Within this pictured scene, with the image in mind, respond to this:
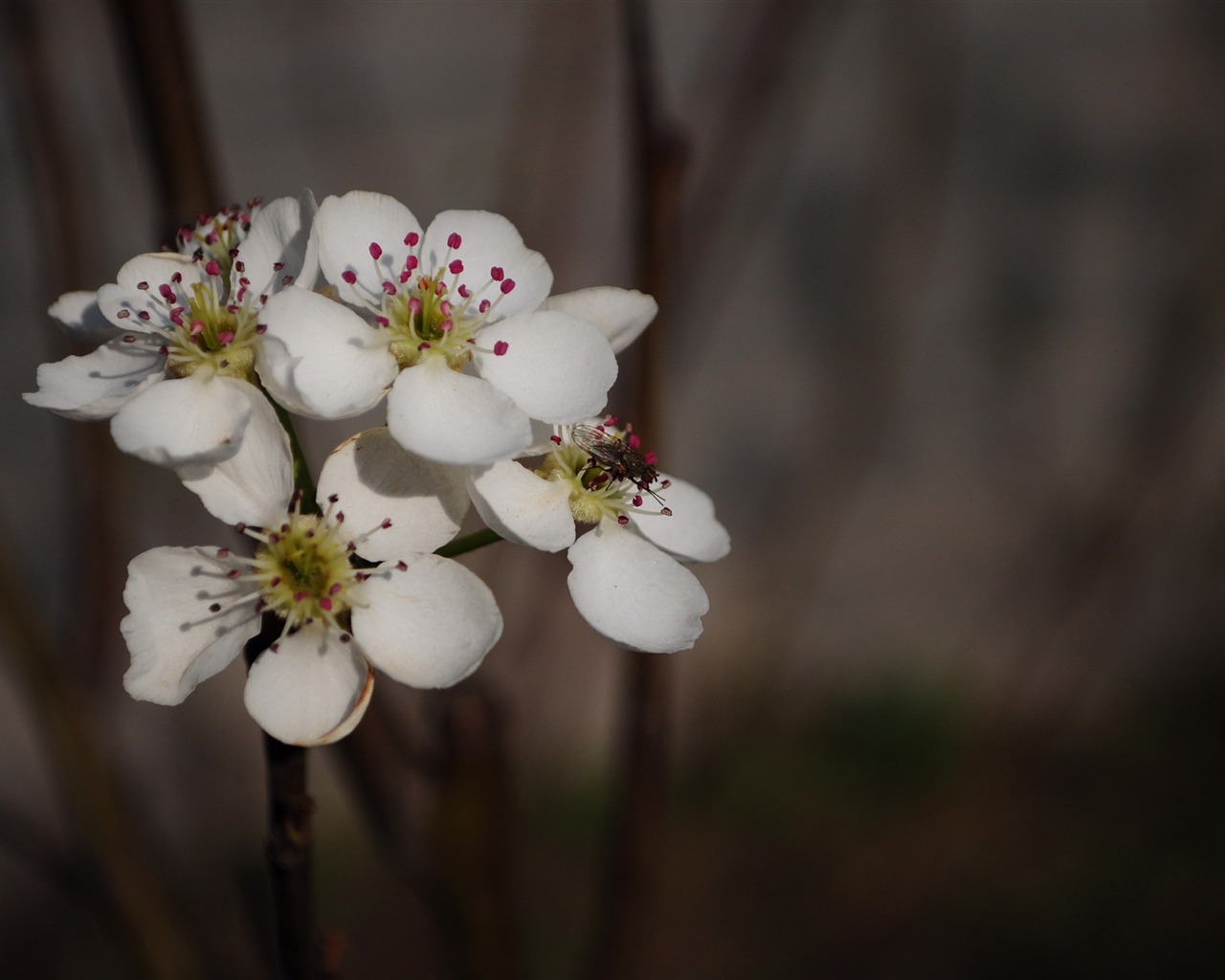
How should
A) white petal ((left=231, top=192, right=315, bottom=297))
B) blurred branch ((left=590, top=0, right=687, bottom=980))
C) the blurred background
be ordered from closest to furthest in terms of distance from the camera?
1. white petal ((left=231, top=192, right=315, bottom=297))
2. blurred branch ((left=590, top=0, right=687, bottom=980))
3. the blurred background

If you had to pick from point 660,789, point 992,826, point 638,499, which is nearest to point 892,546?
point 992,826

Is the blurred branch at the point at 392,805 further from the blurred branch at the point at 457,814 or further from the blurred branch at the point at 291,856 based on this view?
the blurred branch at the point at 291,856

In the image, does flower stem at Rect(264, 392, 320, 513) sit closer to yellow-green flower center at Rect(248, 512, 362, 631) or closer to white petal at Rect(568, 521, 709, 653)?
yellow-green flower center at Rect(248, 512, 362, 631)

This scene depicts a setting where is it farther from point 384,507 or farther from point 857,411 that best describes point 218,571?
point 857,411

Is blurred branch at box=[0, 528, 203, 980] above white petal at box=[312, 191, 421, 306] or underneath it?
underneath

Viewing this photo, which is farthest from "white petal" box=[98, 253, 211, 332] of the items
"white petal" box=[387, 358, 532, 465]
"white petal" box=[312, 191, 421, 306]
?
"white petal" box=[387, 358, 532, 465]

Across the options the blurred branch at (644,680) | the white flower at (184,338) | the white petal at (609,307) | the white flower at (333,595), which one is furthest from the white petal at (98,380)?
the blurred branch at (644,680)
